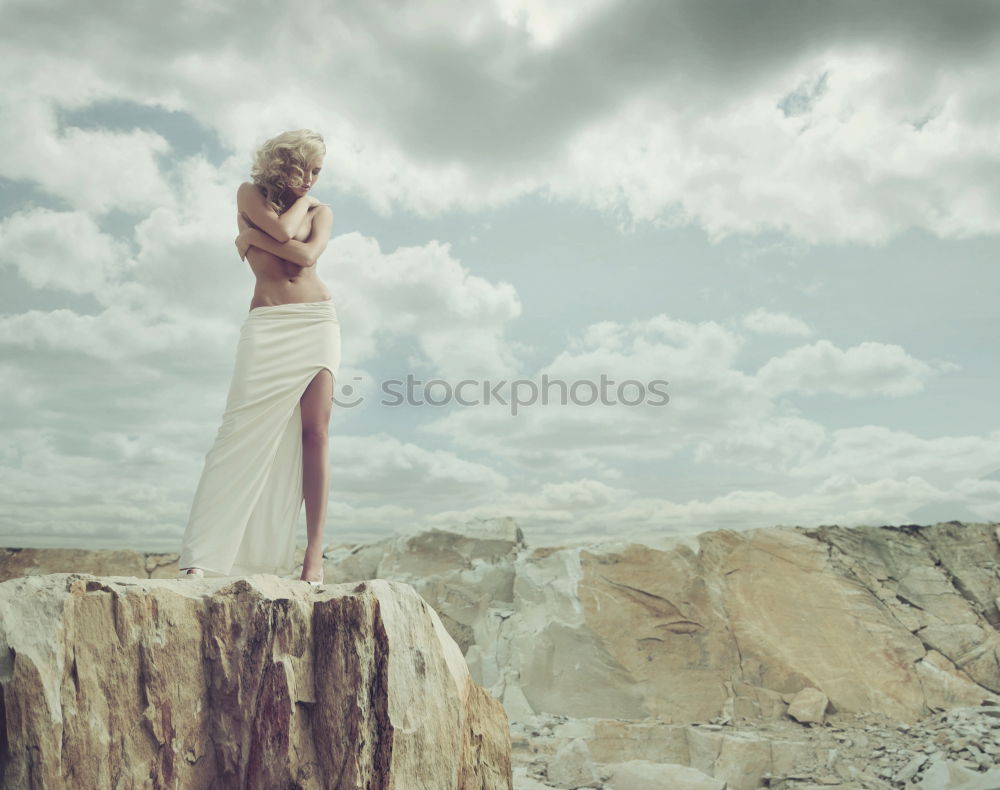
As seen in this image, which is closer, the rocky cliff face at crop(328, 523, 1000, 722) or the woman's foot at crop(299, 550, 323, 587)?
the woman's foot at crop(299, 550, 323, 587)

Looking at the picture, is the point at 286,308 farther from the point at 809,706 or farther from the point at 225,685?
the point at 809,706

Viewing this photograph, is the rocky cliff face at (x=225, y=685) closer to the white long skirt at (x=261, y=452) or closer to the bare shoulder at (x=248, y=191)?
the white long skirt at (x=261, y=452)

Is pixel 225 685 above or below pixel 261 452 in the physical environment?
below

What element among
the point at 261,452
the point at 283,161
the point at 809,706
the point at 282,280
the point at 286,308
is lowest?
the point at 809,706

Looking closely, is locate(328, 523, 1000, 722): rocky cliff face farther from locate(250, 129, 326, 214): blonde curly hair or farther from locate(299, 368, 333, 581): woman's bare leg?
locate(250, 129, 326, 214): blonde curly hair

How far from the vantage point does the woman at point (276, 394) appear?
3.63 meters

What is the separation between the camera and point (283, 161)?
12.6 feet

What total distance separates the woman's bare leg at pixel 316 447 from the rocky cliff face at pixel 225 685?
1084 millimetres

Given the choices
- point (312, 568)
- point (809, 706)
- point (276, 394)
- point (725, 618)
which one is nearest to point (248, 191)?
point (276, 394)

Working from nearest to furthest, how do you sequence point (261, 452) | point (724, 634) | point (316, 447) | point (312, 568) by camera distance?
point (312, 568), point (261, 452), point (316, 447), point (724, 634)

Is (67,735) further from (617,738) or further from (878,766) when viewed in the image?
(878,766)

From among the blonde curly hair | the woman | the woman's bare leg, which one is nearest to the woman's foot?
the woman

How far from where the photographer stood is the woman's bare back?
3783mm

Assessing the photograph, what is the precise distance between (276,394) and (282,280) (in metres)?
0.57
